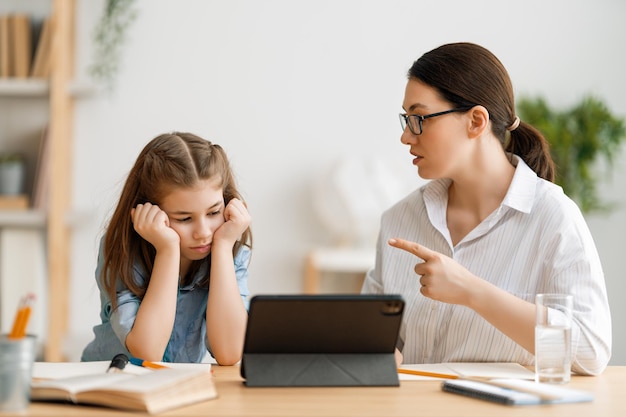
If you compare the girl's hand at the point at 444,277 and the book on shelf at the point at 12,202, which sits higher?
the girl's hand at the point at 444,277

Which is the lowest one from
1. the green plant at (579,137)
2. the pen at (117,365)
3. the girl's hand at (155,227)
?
the pen at (117,365)

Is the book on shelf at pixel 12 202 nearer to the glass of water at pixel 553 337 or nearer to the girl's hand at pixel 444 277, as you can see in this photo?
the girl's hand at pixel 444 277

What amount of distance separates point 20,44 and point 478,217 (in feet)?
7.80

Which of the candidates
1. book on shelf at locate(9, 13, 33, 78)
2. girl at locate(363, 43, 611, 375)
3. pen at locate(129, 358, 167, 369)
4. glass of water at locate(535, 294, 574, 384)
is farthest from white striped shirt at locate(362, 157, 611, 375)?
book on shelf at locate(9, 13, 33, 78)

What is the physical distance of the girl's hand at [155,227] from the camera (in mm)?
1779

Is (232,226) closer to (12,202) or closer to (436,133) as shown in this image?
(436,133)

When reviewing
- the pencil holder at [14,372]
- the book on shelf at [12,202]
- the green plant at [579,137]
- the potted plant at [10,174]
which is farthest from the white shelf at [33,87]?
the pencil holder at [14,372]

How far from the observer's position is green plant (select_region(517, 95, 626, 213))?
3.44m

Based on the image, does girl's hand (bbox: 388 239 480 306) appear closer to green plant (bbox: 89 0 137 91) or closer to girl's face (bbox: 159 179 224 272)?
girl's face (bbox: 159 179 224 272)

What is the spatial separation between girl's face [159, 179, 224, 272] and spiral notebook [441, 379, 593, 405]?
64cm

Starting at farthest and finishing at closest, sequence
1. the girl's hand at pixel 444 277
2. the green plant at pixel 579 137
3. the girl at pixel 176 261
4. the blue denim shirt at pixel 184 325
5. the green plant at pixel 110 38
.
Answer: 1. the green plant at pixel 110 38
2. the green plant at pixel 579 137
3. the blue denim shirt at pixel 184 325
4. the girl at pixel 176 261
5. the girl's hand at pixel 444 277

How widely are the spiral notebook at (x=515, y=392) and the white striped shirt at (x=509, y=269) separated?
0.83 feet

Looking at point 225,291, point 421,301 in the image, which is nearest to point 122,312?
point 225,291

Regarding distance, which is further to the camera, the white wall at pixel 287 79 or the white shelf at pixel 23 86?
the white wall at pixel 287 79
